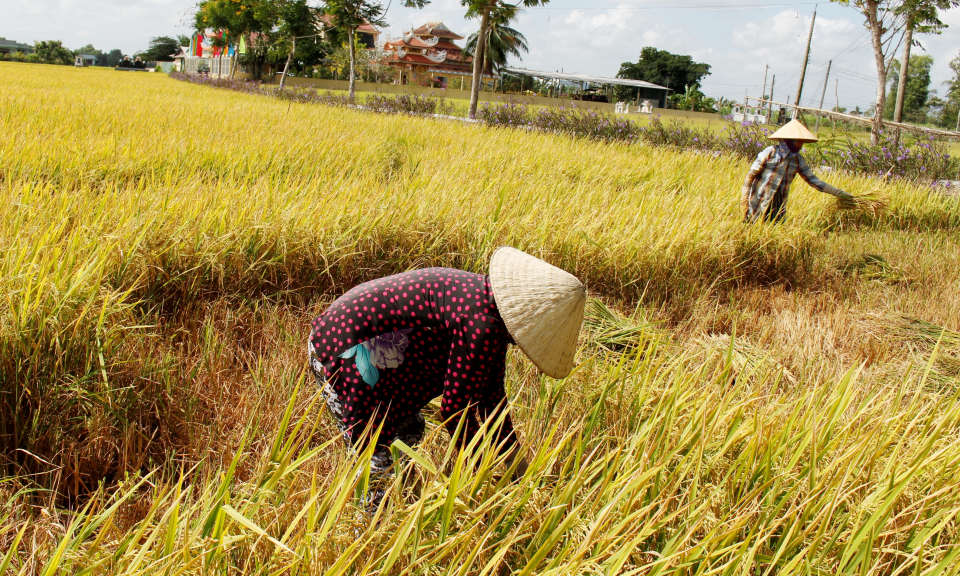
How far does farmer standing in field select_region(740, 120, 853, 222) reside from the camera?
412 centimetres

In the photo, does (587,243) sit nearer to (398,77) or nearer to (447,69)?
(398,77)

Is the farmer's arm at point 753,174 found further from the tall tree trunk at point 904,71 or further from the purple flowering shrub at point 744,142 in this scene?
the tall tree trunk at point 904,71

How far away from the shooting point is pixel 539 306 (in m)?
1.28

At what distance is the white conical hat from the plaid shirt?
3285 mm

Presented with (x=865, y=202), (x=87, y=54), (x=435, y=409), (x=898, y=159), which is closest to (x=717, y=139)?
(x=898, y=159)

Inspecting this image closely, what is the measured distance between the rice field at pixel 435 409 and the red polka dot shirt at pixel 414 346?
142mm

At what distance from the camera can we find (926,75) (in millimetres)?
52844

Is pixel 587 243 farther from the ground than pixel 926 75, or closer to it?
closer to it

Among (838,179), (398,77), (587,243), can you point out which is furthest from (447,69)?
(587,243)

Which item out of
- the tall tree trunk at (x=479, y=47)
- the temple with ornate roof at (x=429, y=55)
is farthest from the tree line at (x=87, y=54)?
the tall tree trunk at (x=479, y=47)

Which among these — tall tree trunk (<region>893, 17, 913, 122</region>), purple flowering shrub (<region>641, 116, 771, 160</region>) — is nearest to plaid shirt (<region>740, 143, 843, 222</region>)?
purple flowering shrub (<region>641, 116, 771, 160</region>)

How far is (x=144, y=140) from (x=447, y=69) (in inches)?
1598

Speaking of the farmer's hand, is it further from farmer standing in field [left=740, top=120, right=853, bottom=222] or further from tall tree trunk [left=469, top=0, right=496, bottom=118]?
tall tree trunk [left=469, top=0, right=496, bottom=118]

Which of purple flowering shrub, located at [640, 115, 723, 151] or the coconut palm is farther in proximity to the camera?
the coconut palm
